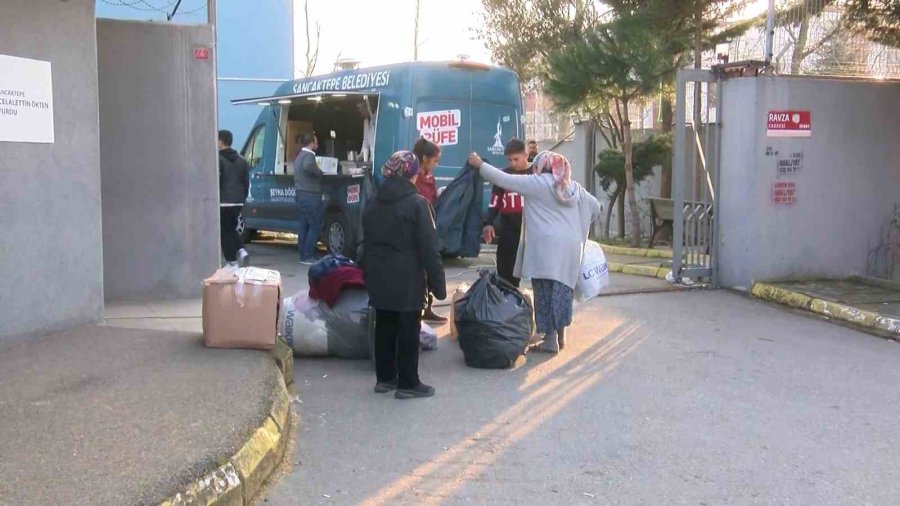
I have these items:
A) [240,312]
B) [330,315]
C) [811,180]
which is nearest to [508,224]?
[330,315]

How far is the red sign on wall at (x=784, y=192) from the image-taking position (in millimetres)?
10492

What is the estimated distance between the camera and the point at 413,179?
6391 mm

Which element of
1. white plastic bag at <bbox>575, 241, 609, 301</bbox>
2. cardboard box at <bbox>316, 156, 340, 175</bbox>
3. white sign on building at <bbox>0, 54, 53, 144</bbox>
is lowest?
white plastic bag at <bbox>575, 241, 609, 301</bbox>

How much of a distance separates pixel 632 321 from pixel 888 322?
235 centimetres

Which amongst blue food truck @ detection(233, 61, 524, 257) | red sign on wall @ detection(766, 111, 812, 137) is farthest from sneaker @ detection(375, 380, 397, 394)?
red sign on wall @ detection(766, 111, 812, 137)

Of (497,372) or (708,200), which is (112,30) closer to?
(497,372)

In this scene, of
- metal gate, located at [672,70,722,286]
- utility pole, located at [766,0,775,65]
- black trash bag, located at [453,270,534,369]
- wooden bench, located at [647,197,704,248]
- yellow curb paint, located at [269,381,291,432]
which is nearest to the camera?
yellow curb paint, located at [269,381,291,432]

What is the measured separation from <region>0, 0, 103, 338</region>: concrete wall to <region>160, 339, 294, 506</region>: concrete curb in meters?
2.10

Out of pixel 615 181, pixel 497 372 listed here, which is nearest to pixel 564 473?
pixel 497 372

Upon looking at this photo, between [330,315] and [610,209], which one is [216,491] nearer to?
[330,315]

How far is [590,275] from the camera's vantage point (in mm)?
7883

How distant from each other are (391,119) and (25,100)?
5.92 m

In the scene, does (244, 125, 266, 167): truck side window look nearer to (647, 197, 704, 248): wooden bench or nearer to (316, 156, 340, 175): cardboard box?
(316, 156, 340, 175): cardboard box

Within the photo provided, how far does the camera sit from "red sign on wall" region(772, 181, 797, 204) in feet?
34.4
